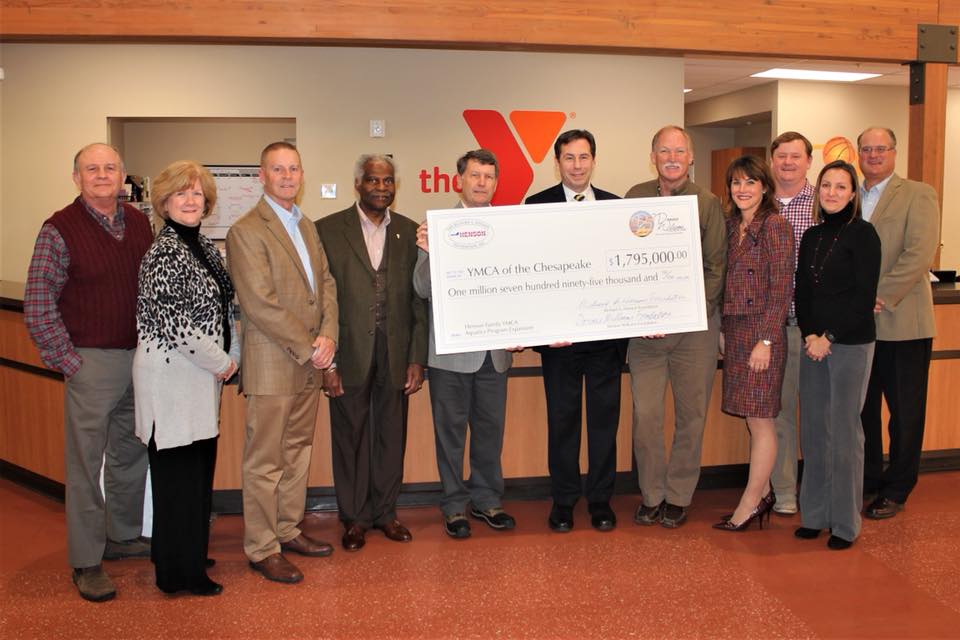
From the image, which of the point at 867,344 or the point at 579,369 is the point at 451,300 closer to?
the point at 579,369

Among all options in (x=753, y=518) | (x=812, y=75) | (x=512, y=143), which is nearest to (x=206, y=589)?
(x=753, y=518)

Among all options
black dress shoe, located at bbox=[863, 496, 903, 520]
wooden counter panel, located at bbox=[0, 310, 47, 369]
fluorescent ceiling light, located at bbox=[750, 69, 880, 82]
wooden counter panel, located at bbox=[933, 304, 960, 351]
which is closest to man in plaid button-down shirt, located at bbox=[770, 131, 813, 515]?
black dress shoe, located at bbox=[863, 496, 903, 520]

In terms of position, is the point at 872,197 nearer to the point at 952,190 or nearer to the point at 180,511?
the point at 180,511

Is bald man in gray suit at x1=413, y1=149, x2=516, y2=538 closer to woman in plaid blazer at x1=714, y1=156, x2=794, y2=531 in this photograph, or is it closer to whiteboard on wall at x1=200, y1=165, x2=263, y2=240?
woman in plaid blazer at x1=714, y1=156, x2=794, y2=531

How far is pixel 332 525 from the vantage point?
397cm

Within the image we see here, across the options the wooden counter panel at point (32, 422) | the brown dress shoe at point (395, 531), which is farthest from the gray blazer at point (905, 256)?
the wooden counter panel at point (32, 422)

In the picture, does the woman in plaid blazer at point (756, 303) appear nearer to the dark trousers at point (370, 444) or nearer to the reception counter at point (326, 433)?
the reception counter at point (326, 433)

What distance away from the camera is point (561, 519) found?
151 inches

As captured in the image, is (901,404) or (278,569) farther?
(901,404)

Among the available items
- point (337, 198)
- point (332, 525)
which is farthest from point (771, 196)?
point (337, 198)

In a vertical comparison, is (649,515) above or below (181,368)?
below

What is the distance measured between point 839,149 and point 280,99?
730cm

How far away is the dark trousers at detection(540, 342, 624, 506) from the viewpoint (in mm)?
3713

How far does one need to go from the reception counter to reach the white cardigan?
1112 millimetres
